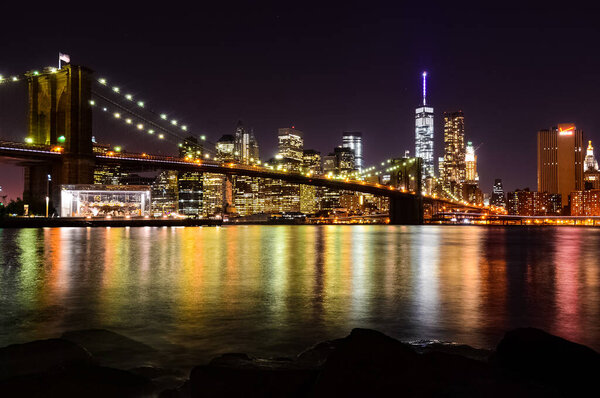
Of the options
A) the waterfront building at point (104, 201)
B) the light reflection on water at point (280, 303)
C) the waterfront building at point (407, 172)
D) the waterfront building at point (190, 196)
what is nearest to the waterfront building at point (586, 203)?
the waterfront building at point (407, 172)

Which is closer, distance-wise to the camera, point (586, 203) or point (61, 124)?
point (61, 124)

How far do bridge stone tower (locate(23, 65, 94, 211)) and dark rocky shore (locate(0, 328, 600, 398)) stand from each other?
2069 inches

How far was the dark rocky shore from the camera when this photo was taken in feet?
10.6

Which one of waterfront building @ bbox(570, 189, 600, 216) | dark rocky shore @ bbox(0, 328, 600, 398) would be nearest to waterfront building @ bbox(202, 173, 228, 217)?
waterfront building @ bbox(570, 189, 600, 216)

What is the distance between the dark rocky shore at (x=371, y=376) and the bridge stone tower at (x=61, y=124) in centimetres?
5254

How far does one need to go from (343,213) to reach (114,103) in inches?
3900

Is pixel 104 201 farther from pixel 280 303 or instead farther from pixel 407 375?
pixel 407 375

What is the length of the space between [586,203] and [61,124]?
505 ft

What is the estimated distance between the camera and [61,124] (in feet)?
184

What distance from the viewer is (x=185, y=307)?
838 cm

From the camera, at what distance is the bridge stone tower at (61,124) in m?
52.4

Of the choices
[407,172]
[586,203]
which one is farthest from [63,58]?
[586,203]

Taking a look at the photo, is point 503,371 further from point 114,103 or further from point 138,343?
point 114,103


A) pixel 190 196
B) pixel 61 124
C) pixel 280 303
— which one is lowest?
pixel 280 303
